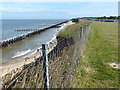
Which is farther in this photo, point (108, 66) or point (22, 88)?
point (108, 66)

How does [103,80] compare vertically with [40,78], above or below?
below

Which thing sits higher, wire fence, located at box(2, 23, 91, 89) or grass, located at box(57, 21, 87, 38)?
grass, located at box(57, 21, 87, 38)

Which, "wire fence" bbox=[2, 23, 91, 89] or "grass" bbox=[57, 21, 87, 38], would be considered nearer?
"wire fence" bbox=[2, 23, 91, 89]

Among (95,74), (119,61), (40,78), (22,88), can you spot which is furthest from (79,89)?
(119,61)

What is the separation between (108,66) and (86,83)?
2.24 m

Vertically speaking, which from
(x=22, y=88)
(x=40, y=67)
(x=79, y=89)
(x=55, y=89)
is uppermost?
(x=40, y=67)

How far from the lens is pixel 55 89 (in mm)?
4113

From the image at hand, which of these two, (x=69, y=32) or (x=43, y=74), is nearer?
(x=43, y=74)

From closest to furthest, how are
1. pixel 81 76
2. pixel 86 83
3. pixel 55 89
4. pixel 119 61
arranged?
pixel 55 89 < pixel 86 83 < pixel 81 76 < pixel 119 61

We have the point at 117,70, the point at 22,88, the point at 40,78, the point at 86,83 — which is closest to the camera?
the point at 22,88

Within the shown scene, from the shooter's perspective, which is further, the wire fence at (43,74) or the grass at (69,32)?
the grass at (69,32)

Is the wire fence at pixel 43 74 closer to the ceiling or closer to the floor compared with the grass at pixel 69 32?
closer to the floor

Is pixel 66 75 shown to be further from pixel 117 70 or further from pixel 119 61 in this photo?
pixel 119 61

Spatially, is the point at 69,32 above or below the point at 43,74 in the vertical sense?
above
